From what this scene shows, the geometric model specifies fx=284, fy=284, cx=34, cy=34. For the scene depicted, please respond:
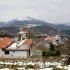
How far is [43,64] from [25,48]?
11009 mm

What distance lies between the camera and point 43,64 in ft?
79.0

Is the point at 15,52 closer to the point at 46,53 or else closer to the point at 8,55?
the point at 8,55

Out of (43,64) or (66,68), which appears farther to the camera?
(43,64)

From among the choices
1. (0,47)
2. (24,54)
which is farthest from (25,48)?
(0,47)

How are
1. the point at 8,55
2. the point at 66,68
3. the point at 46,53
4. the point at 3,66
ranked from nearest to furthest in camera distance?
the point at 66,68 → the point at 3,66 → the point at 46,53 → the point at 8,55

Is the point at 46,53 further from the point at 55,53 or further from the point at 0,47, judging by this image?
the point at 0,47

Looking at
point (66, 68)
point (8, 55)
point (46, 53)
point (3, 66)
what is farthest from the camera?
point (8, 55)

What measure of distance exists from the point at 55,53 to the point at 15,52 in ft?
17.9

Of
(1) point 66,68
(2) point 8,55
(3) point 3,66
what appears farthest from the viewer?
(2) point 8,55

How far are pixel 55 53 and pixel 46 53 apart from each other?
1.01 meters

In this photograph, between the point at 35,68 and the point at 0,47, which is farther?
the point at 0,47

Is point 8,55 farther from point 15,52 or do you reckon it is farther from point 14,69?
point 14,69

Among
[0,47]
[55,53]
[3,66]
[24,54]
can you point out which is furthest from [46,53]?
[3,66]

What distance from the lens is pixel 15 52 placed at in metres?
34.6
